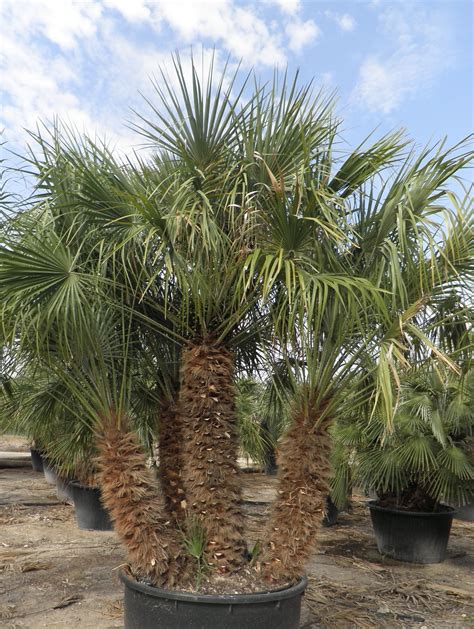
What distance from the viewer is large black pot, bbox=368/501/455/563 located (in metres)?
7.19

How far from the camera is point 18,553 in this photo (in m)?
7.13

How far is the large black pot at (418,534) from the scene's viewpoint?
23.6ft

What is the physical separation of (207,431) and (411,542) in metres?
4.04

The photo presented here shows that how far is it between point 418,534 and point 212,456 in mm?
3941

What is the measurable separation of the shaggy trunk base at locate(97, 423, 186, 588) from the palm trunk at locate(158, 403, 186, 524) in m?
0.55

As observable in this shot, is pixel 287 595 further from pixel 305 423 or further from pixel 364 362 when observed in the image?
pixel 364 362

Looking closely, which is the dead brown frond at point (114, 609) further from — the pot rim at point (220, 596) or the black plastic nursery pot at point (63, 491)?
the black plastic nursery pot at point (63, 491)

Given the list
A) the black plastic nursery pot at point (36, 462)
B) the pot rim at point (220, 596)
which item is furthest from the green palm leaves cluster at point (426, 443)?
the black plastic nursery pot at point (36, 462)

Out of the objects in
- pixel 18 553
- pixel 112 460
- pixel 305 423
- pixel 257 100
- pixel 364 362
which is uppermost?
pixel 257 100

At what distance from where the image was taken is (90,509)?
848cm

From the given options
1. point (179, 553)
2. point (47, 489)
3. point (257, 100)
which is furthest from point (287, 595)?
point (47, 489)

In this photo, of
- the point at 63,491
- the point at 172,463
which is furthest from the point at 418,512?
the point at 63,491

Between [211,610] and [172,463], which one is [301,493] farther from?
[172,463]

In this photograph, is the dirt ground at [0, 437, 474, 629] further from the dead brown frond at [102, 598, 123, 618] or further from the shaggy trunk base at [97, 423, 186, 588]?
the shaggy trunk base at [97, 423, 186, 588]
